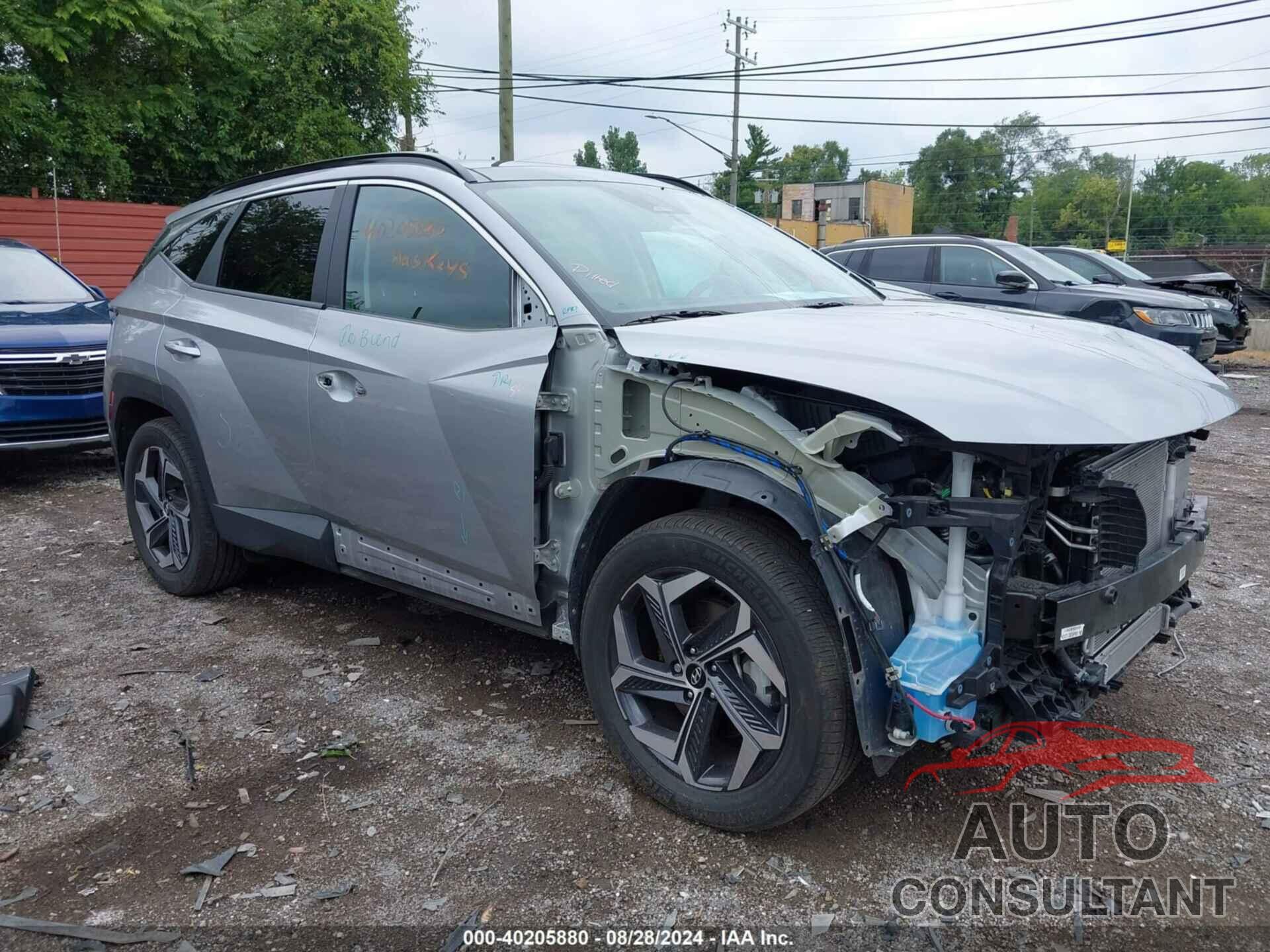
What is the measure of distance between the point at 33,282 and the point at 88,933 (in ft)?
24.0

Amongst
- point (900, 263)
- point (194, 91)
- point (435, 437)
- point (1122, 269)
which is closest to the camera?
point (435, 437)

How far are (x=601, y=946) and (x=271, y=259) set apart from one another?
3048 mm

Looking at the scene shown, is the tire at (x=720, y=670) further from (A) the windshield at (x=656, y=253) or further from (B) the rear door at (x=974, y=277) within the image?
(B) the rear door at (x=974, y=277)

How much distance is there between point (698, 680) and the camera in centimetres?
275

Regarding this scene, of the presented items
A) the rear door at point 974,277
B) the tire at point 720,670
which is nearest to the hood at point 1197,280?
the rear door at point 974,277

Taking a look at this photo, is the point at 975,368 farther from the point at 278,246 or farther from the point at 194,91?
the point at 194,91

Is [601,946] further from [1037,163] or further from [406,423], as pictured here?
[1037,163]

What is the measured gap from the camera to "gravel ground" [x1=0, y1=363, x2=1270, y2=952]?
248cm

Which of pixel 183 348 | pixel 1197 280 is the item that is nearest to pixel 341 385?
pixel 183 348

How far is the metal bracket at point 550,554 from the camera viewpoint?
309cm

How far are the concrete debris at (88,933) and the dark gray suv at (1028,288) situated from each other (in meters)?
9.97

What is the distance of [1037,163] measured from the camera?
273ft

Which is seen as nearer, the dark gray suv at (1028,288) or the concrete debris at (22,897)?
the concrete debris at (22,897)

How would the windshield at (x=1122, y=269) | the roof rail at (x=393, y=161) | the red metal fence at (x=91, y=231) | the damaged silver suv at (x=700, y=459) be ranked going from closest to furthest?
the damaged silver suv at (x=700, y=459) < the roof rail at (x=393, y=161) < the windshield at (x=1122, y=269) < the red metal fence at (x=91, y=231)
